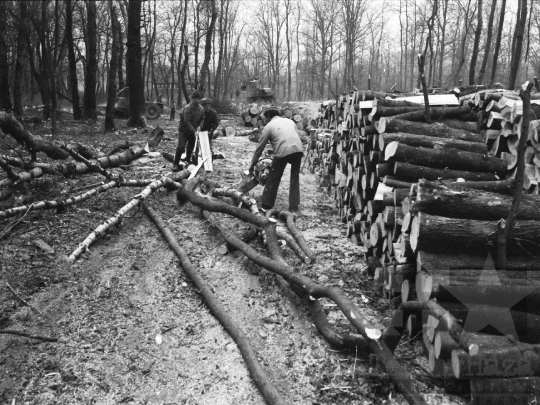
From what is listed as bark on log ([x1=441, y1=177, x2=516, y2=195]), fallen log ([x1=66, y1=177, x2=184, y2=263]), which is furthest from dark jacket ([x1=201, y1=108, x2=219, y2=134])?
bark on log ([x1=441, y1=177, x2=516, y2=195])

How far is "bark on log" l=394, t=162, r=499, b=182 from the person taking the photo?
4.86m

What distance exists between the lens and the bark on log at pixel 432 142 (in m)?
5.11

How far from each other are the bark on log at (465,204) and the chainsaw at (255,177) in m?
4.04

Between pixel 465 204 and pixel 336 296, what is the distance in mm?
1352

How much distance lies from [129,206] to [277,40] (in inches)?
1488

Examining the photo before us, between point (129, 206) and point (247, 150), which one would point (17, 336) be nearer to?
point (129, 206)

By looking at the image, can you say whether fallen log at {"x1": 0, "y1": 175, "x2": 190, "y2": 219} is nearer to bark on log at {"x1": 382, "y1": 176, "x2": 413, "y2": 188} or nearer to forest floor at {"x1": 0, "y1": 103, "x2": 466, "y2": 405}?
forest floor at {"x1": 0, "y1": 103, "x2": 466, "y2": 405}

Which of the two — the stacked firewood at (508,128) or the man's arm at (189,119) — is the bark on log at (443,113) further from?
the man's arm at (189,119)

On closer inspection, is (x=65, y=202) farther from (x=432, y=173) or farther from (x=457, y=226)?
(x=457, y=226)

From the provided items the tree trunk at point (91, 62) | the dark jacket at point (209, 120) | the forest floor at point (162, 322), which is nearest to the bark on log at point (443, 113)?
the forest floor at point (162, 322)

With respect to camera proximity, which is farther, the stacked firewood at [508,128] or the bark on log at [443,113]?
the bark on log at [443,113]

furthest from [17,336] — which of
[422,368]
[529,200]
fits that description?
[529,200]

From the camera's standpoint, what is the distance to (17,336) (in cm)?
379

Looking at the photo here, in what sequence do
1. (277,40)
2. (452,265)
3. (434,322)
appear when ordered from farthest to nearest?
(277,40)
(452,265)
(434,322)
